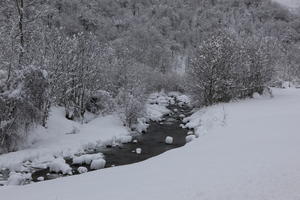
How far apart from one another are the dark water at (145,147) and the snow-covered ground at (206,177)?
3.83m

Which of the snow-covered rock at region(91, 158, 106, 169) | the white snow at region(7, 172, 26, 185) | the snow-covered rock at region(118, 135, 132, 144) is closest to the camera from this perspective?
the white snow at region(7, 172, 26, 185)

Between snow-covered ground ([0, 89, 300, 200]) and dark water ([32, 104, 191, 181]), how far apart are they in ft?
12.6

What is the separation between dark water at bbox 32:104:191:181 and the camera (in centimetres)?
2134

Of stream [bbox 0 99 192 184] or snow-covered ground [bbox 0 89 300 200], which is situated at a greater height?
snow-covered ground [bbox 0 89 300 200]

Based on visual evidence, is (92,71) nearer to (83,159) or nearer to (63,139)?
(63,139)

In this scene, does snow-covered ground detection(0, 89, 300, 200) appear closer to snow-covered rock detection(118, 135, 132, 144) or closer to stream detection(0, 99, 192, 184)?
stream detection(0, 99, 192, 184)

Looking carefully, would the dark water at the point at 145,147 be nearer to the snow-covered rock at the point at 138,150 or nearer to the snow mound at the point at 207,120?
the snow-covered rock at the point at 138,150

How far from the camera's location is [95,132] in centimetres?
2795

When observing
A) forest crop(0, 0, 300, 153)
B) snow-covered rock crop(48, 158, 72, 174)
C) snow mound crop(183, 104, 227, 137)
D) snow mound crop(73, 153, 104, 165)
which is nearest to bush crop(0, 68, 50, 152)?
forest crop(0, 0, 300, 153)

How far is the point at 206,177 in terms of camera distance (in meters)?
13.1

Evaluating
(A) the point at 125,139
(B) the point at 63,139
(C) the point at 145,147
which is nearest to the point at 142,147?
(C) the point at 145,147

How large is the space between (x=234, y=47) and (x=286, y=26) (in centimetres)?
10489

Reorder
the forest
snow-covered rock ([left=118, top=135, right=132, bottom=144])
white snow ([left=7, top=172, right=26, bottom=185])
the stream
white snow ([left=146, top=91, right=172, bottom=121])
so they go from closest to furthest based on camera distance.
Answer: white snow ([left=7, top=172, right=26, bottom=185]), the stream, the forest, snow-covered rock ([left=118, top=135, right=132, bottom=144]), white snow ([left=146, top=91, right=172, bottom=121])

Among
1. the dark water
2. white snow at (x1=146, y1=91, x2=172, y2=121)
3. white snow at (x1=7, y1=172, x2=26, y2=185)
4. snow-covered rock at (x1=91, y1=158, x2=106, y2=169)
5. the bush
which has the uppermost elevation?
the bush
